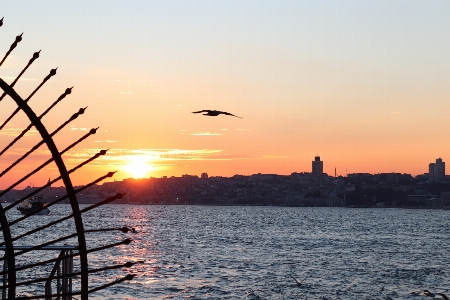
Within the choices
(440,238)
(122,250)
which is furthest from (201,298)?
(440,238)

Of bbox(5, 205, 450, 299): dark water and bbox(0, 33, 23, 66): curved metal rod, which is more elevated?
bbox(0, 33, 23, 66): curved metal rod

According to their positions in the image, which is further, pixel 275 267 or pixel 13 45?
pixel 275 267

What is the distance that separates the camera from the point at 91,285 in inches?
1911

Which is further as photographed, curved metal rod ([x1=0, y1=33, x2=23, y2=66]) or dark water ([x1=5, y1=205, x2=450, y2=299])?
dark water ([x1=5, y1=205, x2=450, y2=299])

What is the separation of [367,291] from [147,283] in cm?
1378

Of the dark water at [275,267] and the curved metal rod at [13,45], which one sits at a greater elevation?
the curved metal rod at [13,45]

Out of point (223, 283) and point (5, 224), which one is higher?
point (5, 224)

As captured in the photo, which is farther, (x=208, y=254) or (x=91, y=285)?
(x=208, y=254)

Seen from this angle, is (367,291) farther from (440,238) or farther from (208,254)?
(440,238)

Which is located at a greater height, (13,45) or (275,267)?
(13,45)

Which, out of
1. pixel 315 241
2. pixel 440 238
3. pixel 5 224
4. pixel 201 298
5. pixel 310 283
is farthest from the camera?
pixel 440 238

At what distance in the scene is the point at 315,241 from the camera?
3954 inches

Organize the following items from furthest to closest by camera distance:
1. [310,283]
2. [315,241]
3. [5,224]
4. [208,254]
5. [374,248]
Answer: [315,241] → [374,248] → [208,254] → [310,283] → [5,224]

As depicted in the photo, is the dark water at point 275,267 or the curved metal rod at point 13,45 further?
the dark water at point 275,267
